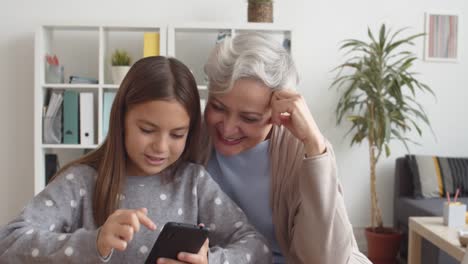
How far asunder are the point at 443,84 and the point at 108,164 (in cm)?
365

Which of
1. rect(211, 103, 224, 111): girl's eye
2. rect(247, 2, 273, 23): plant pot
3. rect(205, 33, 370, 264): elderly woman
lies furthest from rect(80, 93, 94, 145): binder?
rect(211, 103, 224, 111): girl's eye

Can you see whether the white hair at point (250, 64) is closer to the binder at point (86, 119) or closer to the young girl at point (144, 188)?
the young girl at point (144, 188)

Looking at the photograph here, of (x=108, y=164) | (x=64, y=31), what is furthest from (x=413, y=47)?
(x=108, y=164)

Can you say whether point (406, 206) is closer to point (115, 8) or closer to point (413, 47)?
point (413, 47)

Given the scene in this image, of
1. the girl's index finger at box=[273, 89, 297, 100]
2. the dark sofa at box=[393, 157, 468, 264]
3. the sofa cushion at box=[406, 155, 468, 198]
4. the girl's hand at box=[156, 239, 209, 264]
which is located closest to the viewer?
the girl's hand at box=[156, 239, 209, 264]

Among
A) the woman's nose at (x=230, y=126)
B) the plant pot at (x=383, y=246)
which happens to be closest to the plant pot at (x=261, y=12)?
the plant pot at (x=383, y=246)

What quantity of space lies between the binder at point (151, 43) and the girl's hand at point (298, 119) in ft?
8.04

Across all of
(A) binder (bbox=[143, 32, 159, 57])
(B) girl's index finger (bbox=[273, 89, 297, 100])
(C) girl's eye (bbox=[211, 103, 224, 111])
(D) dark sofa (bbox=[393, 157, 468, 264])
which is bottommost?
(D) dark sofa (bbox=[393, 157, 468, 264])

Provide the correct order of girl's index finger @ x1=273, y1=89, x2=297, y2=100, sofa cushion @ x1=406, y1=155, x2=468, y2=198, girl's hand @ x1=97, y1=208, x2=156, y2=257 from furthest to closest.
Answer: sofa cushion @ x1=406, y1=155, x2=468, y2=198 → girl's index finger @ x1=273, y1=89, x2=297, y2=100 → girl's hand @ x1=97, y1=208, x2=156, y2=257

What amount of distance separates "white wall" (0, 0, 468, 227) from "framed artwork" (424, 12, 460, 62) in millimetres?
57

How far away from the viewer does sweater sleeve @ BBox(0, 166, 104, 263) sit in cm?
100

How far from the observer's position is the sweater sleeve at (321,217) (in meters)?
1.17

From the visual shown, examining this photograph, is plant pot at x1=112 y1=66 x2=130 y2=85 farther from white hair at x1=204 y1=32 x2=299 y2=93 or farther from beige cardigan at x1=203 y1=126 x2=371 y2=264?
beige cardigan at x1=203 y1=126 x2=371 y2=264

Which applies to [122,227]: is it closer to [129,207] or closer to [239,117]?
[129,207]
